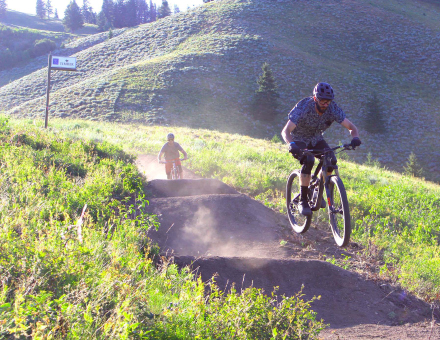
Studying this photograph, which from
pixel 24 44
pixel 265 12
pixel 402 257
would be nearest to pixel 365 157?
pixel 402 257

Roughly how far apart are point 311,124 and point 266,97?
1407 inches

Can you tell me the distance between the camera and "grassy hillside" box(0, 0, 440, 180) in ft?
125

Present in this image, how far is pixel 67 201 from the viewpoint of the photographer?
6078 millimetres

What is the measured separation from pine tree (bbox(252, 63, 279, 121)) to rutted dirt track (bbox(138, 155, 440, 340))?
32.9m

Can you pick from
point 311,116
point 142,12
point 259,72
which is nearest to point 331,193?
point 311,116

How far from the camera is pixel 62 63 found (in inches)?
578

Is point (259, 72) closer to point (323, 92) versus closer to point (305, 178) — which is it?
point (305, 178)

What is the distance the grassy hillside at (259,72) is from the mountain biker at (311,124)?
30.0 metres

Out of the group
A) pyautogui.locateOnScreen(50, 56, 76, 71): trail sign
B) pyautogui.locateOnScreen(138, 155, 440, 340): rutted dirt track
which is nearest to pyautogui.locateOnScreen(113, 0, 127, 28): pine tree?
pyautogui.locateOnScreen(50, 56, 76, 71): trail sign

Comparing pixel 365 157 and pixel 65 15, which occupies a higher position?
pixel 65 15

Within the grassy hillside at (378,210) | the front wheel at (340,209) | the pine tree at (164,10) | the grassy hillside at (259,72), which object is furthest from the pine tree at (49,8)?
the front wheel at (340,209)

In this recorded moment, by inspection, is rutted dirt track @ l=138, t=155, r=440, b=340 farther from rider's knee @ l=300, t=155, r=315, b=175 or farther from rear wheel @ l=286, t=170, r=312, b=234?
rider's knee @ l=300, t=155, r=315, b=175

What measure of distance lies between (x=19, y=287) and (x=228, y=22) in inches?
2664

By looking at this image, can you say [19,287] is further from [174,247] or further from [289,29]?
[289,29]
